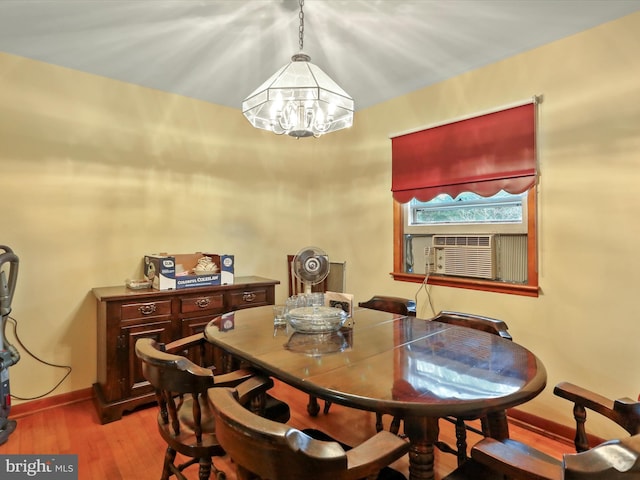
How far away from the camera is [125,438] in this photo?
2201mm

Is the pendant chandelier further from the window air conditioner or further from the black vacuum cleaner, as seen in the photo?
the black vacuum cleaner

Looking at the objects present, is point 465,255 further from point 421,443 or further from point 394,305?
point 421,443

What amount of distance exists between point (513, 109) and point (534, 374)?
6.47ft

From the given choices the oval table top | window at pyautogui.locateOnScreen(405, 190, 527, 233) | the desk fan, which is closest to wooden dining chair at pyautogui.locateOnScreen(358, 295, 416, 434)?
the oval table top

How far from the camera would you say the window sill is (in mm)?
2426

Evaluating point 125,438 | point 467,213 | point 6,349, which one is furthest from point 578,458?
point 6,349

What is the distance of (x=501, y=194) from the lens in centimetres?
262

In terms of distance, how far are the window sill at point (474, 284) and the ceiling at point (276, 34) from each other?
1648 millimetres

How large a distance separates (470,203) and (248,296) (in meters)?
2.02

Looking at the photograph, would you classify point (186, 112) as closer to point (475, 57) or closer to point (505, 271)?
point (475, 57)

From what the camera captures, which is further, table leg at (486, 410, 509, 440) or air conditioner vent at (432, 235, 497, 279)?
air conditioner vent at (432, 235, 497, 279)

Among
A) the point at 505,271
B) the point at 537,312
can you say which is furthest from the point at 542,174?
the point at 537,312

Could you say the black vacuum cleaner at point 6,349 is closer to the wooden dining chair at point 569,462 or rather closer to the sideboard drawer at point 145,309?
the sideboard drawer at point 145,309

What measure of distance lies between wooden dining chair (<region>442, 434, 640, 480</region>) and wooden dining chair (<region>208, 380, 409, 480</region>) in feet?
0.91
